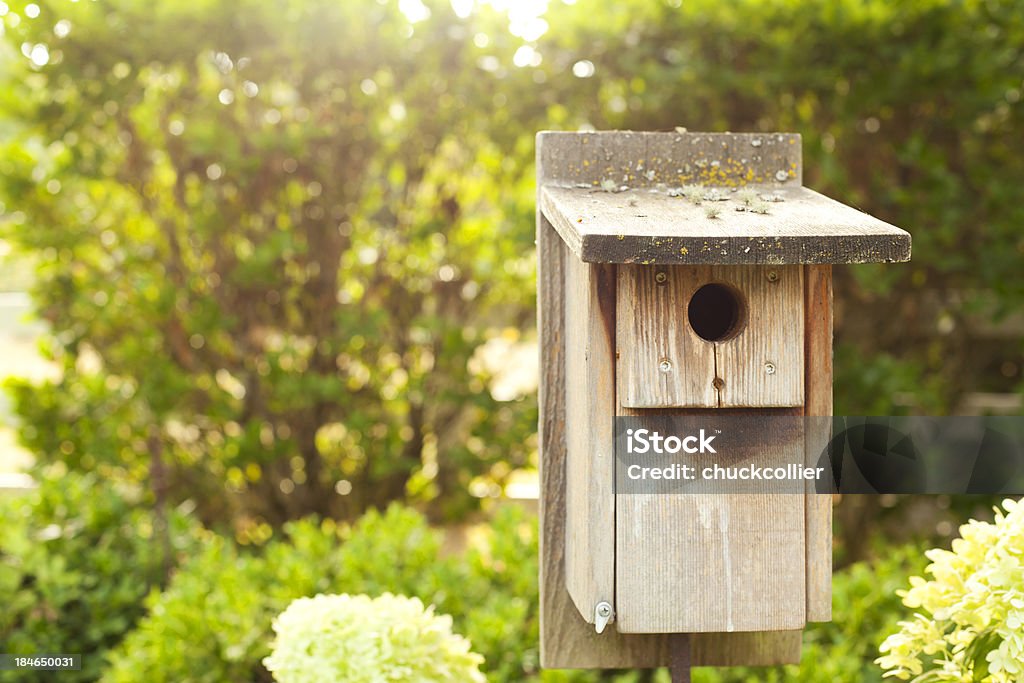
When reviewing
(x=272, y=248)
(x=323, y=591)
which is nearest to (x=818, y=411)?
(x=323, y=591)

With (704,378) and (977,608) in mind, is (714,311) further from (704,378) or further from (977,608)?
(977,608)

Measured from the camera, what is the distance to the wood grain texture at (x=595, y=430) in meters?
1.41

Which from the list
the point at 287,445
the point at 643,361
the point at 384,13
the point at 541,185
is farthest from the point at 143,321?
the point at 643,361

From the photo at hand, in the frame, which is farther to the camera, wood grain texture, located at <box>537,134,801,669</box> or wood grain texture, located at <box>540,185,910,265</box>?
wood grain texture, located at <box>537,134,801,669</box>

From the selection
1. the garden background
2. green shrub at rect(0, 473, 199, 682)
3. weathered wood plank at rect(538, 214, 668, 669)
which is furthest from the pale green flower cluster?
green shrub at rect(0, 473, 199, 682)

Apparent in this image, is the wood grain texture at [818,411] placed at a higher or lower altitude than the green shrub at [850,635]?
higher

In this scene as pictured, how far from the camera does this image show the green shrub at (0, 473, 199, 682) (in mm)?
2621

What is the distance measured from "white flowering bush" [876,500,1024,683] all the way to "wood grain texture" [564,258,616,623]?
1.51ft

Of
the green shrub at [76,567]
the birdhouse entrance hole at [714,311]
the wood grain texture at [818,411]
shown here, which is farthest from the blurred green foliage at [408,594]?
the birdhouse entrance hole at [714,311]

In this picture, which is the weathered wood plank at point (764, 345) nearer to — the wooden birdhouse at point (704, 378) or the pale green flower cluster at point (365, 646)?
the wooden birdhouse at point (704, 378)

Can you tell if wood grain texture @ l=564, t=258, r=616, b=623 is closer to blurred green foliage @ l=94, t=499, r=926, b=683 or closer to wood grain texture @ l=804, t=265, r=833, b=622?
wood grain texture @ l=804, t=265, r=833, b=622

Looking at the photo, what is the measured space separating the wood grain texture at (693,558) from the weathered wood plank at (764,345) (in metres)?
0.08

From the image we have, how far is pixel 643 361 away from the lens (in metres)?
1.38

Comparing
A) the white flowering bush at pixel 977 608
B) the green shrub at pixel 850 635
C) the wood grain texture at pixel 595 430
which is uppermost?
the wood grain texture at pixel 595 430
